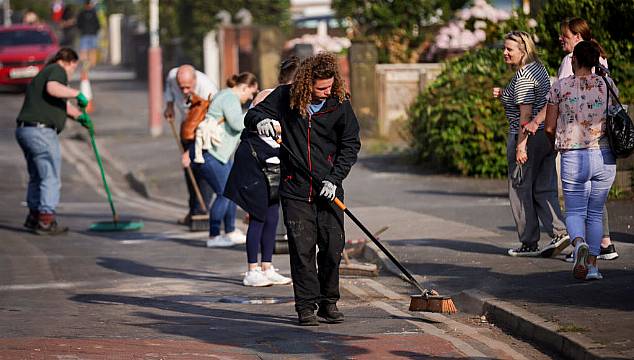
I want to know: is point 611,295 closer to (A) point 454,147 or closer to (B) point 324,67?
(B) point 324,67

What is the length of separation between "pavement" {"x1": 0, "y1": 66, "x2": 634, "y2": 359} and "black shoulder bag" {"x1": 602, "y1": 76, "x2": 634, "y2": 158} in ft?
2.98

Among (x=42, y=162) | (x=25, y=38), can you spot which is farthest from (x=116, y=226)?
(x=25, y=38)

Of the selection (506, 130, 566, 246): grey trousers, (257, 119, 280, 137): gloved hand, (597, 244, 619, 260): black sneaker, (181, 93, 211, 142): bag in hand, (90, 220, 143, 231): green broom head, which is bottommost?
(90, 220, 143, 231): green broom head

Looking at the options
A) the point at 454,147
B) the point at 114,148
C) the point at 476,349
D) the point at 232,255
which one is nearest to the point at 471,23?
the point at 454,147

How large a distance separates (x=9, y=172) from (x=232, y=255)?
8.75 m

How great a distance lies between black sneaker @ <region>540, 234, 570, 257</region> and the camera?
1062 centimetres

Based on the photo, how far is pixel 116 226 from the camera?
14.6 m

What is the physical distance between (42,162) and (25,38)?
20713mm

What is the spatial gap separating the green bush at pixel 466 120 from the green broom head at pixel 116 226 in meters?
4.09

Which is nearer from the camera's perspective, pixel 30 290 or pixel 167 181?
pixel 30 290

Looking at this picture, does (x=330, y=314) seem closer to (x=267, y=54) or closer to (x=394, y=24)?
(x=394, y=24)

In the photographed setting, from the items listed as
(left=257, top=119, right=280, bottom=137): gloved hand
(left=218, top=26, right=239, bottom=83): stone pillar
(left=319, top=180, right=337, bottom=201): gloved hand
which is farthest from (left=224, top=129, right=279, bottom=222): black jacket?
(left=218, top=26, right=239, bottom=83): stone pillar

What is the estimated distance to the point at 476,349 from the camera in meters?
7.87

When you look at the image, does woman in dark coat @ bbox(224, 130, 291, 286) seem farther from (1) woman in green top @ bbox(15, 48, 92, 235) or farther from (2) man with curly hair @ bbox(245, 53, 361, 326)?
(1) woman in green top @ bbox(15, 48, 92, 235)
